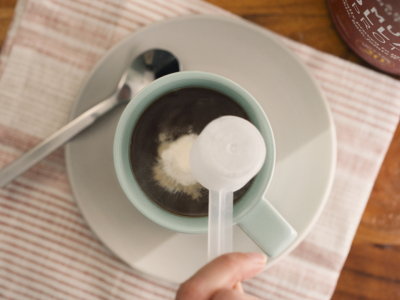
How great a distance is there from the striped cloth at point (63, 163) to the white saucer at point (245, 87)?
2.8 inches

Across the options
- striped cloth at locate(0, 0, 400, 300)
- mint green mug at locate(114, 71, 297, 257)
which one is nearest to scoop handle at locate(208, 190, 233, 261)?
mint green mug at locate(114, 71, 297, 257)

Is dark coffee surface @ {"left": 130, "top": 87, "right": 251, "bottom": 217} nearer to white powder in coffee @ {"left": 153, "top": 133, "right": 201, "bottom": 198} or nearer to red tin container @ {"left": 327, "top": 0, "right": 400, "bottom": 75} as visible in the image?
white powder in coffee @ {"left": 153, "top": 133, "right": 201, "bottom": 198}

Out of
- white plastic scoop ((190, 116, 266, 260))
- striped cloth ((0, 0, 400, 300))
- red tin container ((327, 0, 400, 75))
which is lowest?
striped cloth ((0, 0, 400, 300))

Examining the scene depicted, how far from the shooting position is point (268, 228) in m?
0.41

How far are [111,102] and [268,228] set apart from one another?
0.32 meters

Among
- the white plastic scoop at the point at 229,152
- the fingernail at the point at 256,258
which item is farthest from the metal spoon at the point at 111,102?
the fingernail at the point at 256,258

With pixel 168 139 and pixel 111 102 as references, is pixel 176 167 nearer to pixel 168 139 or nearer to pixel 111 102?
pixel 168 139

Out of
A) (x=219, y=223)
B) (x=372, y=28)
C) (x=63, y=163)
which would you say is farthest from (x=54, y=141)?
(x=372, y=28)

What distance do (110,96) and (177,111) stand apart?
0.38 ft

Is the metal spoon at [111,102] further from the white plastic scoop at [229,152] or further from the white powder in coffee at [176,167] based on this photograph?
the white plastic scoop at [229,152]

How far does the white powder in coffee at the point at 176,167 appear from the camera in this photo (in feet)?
1.63

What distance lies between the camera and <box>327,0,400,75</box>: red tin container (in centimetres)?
41

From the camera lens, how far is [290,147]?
1.72 feet

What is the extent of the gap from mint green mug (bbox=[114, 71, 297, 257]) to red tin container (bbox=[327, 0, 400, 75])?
0.20 m
